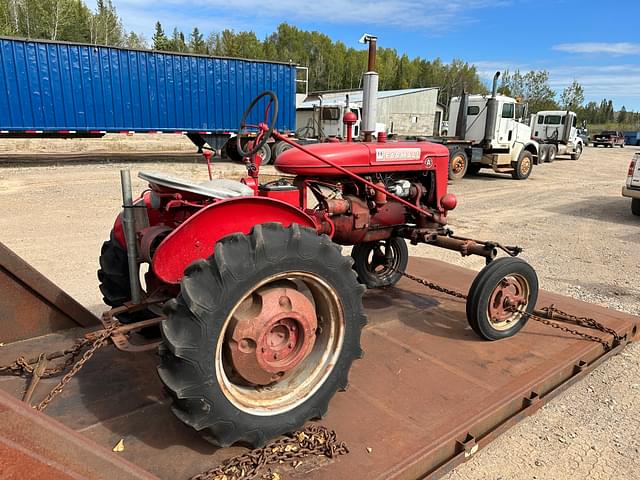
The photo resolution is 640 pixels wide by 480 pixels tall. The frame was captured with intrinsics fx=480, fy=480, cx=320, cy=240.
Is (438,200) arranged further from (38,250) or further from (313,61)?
(313,61)

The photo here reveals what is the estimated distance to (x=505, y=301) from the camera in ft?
10.8

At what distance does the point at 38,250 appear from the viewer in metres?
5.72

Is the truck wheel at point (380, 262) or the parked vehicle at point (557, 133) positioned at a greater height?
the parked vehicle at point (557, 133)

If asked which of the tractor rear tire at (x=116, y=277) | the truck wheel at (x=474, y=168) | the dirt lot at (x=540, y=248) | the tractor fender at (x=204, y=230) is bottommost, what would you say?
the dirt lot at (x=540, y=248)

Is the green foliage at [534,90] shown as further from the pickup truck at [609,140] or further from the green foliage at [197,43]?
the green foliage at [197,43]

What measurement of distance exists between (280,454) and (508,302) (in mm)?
2016

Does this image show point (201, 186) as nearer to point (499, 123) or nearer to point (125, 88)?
point (499, 123)

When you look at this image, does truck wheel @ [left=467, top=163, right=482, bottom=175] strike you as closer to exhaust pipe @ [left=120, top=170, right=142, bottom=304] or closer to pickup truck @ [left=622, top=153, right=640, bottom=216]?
pickup truck @ [left=622, top=153, right=640, bottom=216]

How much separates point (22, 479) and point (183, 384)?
0.67 metres

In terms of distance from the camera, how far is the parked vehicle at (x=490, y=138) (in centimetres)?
1373

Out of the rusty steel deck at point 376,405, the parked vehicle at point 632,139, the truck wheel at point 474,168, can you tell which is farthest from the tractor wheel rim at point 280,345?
the parked vehicle at point 632,139

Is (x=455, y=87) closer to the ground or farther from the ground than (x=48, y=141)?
farther from the ground

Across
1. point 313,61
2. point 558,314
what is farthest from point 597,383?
point 313,61

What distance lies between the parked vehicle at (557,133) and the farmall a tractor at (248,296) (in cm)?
2037
